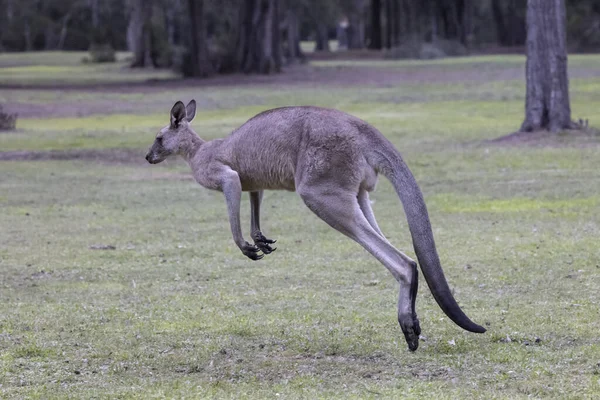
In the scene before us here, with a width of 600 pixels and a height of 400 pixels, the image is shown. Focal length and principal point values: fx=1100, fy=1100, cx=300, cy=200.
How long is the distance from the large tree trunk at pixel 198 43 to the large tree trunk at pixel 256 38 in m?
1.75

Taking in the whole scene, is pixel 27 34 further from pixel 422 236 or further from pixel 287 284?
pixel 422 236

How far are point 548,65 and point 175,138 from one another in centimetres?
1318

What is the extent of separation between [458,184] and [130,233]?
17.7ft

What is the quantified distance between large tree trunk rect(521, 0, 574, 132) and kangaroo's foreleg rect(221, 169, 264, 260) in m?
13.6

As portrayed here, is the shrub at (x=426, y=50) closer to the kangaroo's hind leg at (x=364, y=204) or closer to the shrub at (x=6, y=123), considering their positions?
the shrub at (x=6, y=123)

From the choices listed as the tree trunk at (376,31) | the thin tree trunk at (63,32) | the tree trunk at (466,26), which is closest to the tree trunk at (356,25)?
the tree trunk at (376,31)

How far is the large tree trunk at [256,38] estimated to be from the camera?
43938mm

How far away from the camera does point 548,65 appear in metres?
19.7

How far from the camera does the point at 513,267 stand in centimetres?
945

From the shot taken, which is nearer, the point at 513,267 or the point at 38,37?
the point at 513,267

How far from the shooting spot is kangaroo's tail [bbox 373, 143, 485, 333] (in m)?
6.24

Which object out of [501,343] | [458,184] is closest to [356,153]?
[501,343]

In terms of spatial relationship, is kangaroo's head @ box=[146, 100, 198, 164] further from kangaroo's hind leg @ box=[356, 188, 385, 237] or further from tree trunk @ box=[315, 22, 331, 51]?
tree trunk @ box=[315, 22, 331, 51]

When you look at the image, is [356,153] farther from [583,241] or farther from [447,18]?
[447,18]
